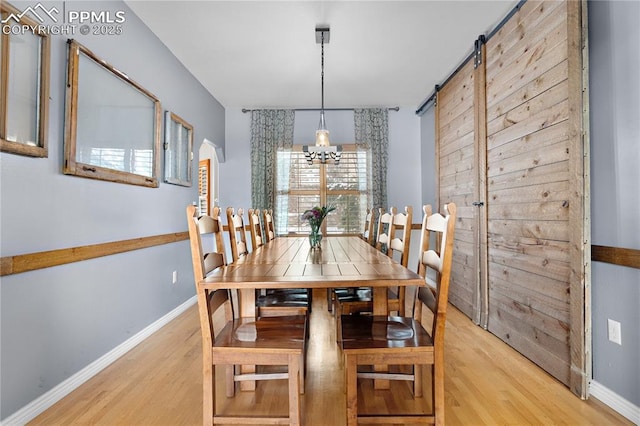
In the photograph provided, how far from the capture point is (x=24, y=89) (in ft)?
5.51

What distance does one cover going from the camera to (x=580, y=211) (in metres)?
1.87

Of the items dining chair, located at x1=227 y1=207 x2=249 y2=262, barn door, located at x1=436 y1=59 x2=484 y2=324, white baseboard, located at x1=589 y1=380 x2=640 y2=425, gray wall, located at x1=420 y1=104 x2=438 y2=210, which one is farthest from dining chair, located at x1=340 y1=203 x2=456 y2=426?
gray wall, located at x1=420 y1=104 x2=438 y2=210

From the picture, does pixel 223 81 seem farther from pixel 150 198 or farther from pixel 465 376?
pixel 465 376

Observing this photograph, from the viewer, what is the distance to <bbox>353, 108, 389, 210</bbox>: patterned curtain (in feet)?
16.6

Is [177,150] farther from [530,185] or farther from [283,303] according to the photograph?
[530,185]

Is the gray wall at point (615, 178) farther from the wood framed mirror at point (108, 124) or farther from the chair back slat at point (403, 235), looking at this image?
the wood framed mirror at point (108, 124)

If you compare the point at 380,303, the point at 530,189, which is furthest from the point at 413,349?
the point at 530,189

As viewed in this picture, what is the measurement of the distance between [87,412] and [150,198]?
5.54ft

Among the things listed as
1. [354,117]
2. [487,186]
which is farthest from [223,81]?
[487,186]

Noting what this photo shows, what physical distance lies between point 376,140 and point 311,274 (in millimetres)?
3995

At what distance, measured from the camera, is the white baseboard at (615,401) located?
1.63 meters

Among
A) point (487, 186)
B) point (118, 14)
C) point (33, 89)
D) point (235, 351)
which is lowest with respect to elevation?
point (235, 351)

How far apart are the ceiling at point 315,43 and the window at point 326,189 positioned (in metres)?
0.98

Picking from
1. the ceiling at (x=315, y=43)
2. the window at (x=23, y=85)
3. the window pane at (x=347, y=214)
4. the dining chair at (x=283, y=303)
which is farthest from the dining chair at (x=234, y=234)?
the window pane at (x=347, y=214)
